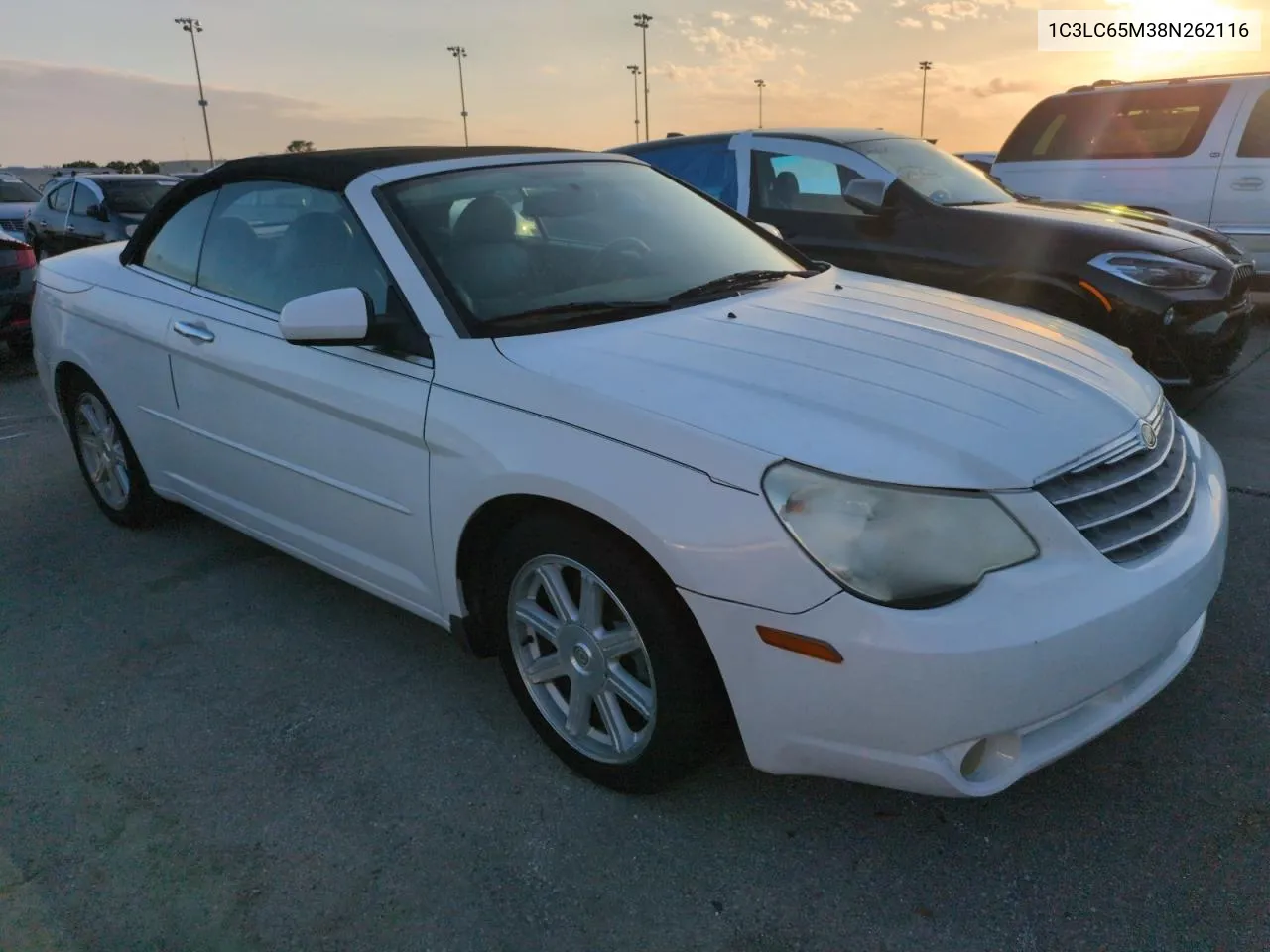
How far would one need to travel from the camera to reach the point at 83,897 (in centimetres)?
226

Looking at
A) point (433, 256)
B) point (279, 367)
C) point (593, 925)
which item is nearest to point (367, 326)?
point (433, 256)

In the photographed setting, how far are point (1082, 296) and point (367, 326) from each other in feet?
12.6

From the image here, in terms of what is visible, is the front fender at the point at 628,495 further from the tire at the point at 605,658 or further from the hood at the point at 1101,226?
the hood at the point at 1101,226

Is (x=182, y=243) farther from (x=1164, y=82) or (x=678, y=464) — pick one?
(x=1164, y=82)

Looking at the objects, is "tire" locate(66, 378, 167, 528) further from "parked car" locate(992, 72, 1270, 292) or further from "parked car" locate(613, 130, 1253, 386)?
"parked car" locate(992, 72, 1270, 292)

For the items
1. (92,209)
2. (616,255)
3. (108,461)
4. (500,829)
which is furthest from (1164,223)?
(92,209)

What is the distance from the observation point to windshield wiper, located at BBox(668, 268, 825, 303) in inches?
119

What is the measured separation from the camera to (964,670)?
6.27ft

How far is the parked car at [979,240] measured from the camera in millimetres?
5012

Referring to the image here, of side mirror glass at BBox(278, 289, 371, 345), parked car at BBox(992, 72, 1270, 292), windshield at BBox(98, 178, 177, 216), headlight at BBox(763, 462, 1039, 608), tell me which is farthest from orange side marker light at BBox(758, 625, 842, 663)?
windshield at BBox(98, 178, 177, 216)

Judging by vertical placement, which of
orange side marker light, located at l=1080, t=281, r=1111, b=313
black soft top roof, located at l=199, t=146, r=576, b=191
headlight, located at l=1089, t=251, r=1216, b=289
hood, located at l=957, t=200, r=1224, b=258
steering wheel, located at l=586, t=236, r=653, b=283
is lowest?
orange side marker light, located at l=1080, t=281, r=1111, b=313

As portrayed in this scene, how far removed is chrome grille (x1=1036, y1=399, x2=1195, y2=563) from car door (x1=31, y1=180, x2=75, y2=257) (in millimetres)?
12911

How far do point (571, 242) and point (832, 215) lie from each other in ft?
10.3

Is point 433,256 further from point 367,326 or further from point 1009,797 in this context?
point 1009,797
